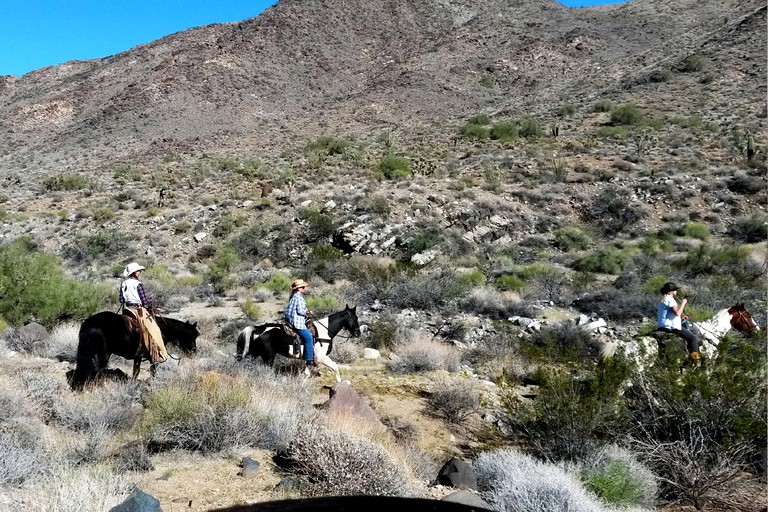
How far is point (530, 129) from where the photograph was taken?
35.6 m

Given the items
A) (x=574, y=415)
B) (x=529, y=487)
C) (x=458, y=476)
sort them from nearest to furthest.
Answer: (x=529, y=487)
(x=458, y=476)
(x=574, y=415)

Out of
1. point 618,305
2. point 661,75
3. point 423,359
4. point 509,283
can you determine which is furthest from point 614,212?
point 661,75

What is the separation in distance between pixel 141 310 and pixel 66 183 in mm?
30544

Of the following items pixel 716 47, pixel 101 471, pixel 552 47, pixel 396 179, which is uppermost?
pixel 552 47

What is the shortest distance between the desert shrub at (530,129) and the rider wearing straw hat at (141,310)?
102 feet

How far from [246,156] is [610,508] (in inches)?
1479

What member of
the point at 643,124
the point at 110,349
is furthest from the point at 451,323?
the point at 643,124

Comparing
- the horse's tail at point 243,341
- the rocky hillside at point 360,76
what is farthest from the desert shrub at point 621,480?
the rocky hillside at point 360,76

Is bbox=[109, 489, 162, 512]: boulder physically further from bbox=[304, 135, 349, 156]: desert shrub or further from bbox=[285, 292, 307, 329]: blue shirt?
bbox=[304, 135, 349, 156]: desert shrub

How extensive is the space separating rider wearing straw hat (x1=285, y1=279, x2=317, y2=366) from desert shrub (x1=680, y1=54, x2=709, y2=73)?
45.5m

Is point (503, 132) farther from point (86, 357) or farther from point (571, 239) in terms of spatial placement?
point (86, 357)

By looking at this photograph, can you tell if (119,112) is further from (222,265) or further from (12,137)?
(222,265)

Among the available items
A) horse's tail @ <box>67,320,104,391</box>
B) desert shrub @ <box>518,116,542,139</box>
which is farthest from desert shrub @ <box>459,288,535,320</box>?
desert shrub @ <box>518,116,542,139</box>

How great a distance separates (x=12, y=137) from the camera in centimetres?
5125
